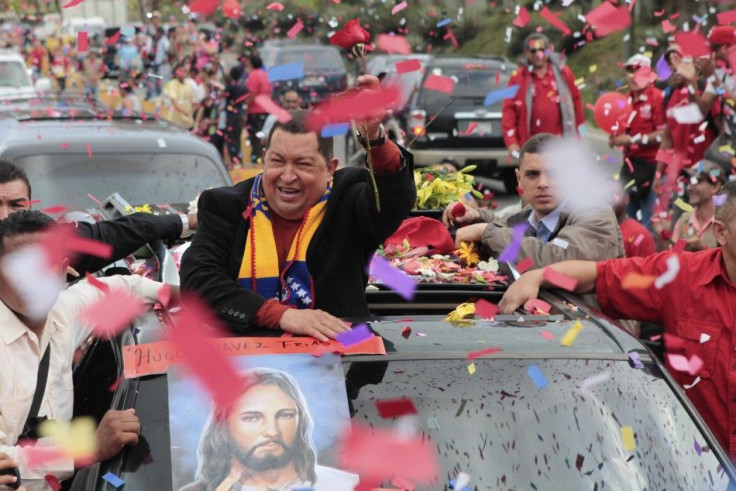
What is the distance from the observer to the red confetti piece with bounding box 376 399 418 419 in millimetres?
3414

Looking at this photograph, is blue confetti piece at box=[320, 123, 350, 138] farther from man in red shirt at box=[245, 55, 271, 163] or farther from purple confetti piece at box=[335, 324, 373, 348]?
man in red shirt at box=[245, 55, 271, 163]

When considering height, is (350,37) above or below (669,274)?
above

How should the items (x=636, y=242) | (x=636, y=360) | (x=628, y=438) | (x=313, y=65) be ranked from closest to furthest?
(x=628, y=438)
(x=636, y=360)
(x=636, y=242)
(x=313, y=65)

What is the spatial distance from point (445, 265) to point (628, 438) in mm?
1853

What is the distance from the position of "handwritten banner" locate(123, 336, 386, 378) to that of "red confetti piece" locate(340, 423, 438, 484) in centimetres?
28

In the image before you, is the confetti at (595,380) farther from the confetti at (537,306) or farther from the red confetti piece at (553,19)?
the red confetti piece at (553,19)

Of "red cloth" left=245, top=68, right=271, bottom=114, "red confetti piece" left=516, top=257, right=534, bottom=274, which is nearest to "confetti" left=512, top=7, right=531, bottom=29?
"red confetti piece" left=516, top=257, right=534, bottom=274

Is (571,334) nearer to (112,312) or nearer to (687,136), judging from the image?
(112,312)

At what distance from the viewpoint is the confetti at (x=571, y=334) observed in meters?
3.67

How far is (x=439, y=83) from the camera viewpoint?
17.1 meters

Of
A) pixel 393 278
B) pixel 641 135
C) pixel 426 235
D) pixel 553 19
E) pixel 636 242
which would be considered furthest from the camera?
pixel 641 135

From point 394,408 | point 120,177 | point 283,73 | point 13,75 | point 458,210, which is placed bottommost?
point 13,75

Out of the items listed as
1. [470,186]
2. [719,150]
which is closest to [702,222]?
[719,150]

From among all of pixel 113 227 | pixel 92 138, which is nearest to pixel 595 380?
pixel 113 227
